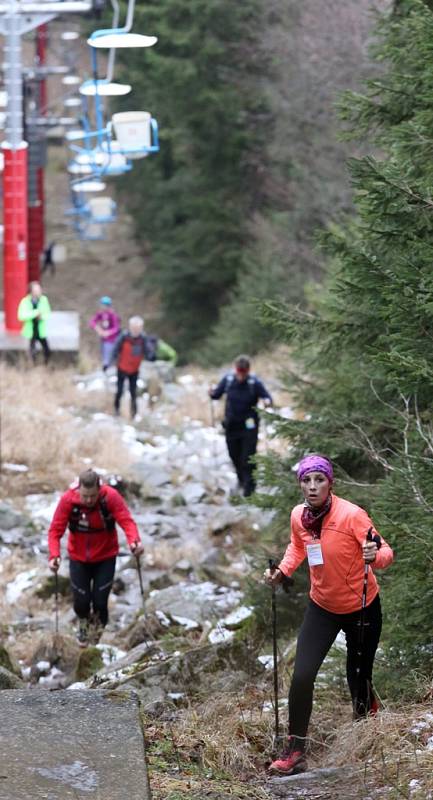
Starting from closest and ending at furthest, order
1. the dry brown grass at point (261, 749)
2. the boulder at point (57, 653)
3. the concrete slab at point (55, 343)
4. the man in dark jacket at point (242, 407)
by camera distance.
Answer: the dry brown grass at point (261, 749)
the boulder at point (57, 653)
the man in dark jacket at point (242, 407)
the concrete slab at point (55, 343)

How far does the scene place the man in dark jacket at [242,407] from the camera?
45.6 feet

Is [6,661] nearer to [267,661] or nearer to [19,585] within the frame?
[267,661]

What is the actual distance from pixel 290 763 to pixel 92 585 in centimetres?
403

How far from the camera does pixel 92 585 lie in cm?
978

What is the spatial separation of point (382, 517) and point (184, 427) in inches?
508

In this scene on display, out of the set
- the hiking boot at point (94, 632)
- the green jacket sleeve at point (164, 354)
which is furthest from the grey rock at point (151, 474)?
the green jacket sleeve at point (164, 354)

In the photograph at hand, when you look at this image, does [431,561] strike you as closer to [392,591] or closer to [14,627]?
[392,591]

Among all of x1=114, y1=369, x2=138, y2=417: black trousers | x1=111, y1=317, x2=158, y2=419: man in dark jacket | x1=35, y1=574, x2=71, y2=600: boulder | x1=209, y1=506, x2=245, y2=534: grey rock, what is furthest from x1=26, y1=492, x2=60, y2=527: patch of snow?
x1=114, y1=369, x2=138, y2=417: black trousers

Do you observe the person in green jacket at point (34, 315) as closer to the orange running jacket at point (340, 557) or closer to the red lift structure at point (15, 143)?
the red lift structure at point (15, 143)

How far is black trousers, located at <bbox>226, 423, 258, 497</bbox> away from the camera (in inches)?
563

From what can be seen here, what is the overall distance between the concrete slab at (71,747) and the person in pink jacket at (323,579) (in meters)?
0.84

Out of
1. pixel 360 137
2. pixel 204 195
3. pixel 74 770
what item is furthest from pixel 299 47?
pixel 74 770

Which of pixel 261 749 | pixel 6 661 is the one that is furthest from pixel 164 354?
pixel 261 749

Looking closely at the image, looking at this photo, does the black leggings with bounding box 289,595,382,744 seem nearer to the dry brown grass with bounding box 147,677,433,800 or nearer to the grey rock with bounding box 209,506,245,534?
the dry brown grass with bounding box 147,677,433,800
